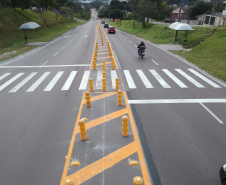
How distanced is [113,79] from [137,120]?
501 cm

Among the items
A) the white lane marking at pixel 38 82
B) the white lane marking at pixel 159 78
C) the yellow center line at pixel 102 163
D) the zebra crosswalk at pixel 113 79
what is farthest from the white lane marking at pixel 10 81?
the white lane marking at pixel 159 78

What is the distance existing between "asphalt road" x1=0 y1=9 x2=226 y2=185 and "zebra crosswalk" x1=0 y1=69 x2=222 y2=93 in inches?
2.3

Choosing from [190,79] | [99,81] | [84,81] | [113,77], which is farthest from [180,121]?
[84,81]

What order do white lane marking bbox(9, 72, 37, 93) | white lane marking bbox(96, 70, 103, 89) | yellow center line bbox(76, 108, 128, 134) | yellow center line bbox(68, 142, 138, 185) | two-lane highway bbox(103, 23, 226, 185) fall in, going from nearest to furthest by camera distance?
yellow center line bbox(68, 142, 138, 185), two-lane highway bbox(103, 23, 226, 185), yellow center line bbox(76, 108, 128, 134), white lane marking bbox(9, 72, 37, 93), white lane marking bbox(96, 70, 103, 89)

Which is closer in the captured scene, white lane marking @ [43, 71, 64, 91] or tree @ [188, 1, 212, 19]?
white lane marking @ [43, 71, 64, 91]

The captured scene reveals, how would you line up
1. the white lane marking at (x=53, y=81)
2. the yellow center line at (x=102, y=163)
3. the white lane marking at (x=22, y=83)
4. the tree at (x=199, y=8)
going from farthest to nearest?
the tree at (x=199, y=8) < the white lane marking at (x=53, y=81) < the white lane marking at (x=22, y=83) < the yellow center line at (x=102, y=163)

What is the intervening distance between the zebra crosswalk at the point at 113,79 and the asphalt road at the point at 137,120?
0.19ft

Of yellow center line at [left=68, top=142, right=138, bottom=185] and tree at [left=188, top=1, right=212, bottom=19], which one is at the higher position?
tree at [left=188, top=1, right=212, bottom=19]

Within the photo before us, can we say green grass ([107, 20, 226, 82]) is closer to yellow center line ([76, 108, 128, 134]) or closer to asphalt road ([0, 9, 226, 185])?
asphalt road ([0, 9, 226, 185])

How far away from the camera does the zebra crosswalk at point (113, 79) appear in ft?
34.5

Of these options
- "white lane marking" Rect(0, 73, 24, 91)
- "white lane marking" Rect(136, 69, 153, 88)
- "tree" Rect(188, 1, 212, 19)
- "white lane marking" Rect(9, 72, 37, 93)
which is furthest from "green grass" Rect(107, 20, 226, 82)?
"tree" Rect(188, 1, 212, 19)

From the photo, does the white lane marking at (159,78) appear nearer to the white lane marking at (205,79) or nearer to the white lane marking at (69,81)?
the white lane marking at (205,79)

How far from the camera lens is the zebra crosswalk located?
1052 centimetres

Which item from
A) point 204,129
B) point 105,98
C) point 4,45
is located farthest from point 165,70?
point 4,45
